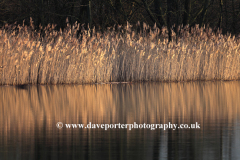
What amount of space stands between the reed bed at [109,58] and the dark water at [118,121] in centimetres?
169

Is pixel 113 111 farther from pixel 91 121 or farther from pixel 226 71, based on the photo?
pixel 226 71

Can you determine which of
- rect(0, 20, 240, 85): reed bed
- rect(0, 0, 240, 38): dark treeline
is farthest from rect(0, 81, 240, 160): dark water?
rect(0, 0, 240, 38): dark treeline

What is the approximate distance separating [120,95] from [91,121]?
391cm

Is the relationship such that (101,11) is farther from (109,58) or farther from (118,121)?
(118,121)

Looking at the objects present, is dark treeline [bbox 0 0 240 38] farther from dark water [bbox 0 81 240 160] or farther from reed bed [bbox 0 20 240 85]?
dark water [bbox 0 81 240 160]

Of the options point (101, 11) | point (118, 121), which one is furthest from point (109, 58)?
point (118, 121)

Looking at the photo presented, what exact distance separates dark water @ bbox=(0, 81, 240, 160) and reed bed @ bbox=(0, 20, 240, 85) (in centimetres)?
169

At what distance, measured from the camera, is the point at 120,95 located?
35.5ft

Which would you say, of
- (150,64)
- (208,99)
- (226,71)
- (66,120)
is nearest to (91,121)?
(66,120)

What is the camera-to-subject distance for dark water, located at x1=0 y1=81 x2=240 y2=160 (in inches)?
188

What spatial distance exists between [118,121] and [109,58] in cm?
749

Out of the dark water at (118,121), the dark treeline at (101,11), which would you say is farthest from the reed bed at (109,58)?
the dark treeline at (101,11)

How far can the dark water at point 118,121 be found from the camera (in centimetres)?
477

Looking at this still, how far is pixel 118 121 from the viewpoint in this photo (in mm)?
6910
